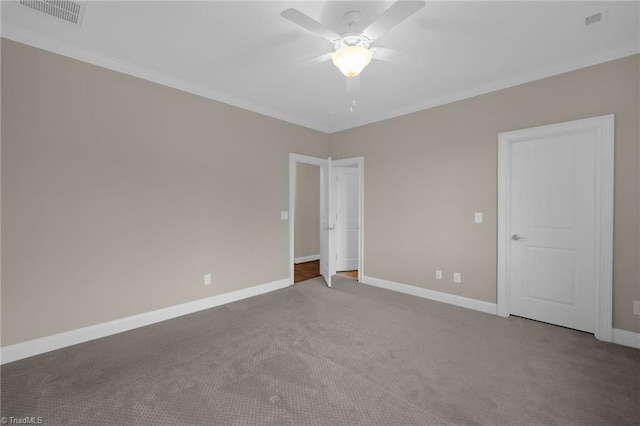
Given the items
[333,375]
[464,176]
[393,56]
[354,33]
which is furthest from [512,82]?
[333,375]

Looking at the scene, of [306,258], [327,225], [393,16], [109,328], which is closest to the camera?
[393,16]

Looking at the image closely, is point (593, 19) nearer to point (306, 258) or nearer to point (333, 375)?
point (333, 375)

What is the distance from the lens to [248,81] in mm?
3232

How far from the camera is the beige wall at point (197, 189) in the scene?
2.37 metres

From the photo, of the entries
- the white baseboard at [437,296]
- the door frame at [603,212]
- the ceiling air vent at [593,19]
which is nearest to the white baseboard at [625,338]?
the door frame at [603,212]

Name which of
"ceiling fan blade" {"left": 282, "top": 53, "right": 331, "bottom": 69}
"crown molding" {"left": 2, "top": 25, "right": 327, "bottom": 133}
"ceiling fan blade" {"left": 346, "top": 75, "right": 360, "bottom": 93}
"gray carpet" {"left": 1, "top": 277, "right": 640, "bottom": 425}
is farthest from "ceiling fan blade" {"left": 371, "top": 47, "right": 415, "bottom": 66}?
"gray carpet" {"left": 1, "top": 277, "right": 640, "bottom": 425}

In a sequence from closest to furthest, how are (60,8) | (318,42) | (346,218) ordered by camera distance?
(60,8)
(318,42)
(346,218)

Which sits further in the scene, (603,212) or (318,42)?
(603,212)

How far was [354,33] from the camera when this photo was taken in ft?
6.93

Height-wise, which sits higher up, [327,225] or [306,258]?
[327,225]

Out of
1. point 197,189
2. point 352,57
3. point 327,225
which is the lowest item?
point 327,225

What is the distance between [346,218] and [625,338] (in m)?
4.06

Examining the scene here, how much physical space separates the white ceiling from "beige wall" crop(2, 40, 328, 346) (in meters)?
0.31

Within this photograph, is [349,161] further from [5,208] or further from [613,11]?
[5,208]
